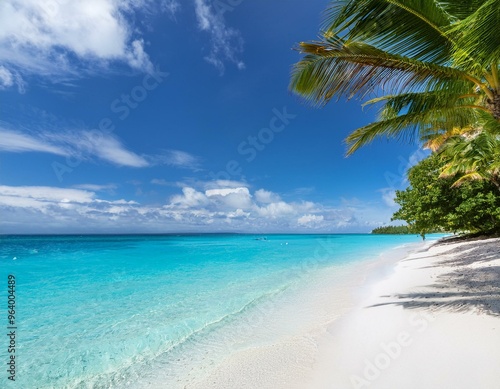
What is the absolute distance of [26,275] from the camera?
15.4 metres

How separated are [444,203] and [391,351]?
1710cm

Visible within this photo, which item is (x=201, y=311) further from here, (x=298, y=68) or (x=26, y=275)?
(x=26, y=275)

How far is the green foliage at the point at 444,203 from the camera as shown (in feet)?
52.5

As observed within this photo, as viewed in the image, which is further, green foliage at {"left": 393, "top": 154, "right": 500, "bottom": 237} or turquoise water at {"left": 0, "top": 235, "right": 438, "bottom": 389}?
green foliage at {"left": 393, "top": 154, "right": 500, "bottom": 237}

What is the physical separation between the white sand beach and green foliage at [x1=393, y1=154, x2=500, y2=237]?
12834 millimetres

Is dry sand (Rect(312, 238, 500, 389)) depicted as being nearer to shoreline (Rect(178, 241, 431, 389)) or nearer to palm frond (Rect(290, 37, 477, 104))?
shoreline (Rect(178, 241, 431, 389))

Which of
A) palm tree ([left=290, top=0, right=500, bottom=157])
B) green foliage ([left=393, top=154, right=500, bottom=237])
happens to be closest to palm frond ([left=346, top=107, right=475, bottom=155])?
palm tree ([left=290, top=0, right=500, bottom=157])

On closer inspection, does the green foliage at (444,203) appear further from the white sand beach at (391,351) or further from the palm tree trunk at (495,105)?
the palm tree trunk at (495,105)

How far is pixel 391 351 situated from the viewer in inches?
142

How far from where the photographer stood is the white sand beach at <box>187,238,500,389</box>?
9.67 feet

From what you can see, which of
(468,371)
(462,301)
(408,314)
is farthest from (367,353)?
(462,301)

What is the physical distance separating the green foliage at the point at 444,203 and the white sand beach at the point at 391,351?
42.1ft

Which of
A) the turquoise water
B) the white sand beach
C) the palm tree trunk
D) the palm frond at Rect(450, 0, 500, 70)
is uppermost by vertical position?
the palm frond at Rect(450, 0, 500, 70)

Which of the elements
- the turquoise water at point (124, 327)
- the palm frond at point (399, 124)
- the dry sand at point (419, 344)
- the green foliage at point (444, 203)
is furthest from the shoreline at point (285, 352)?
the green foliage at point (444, 203)
